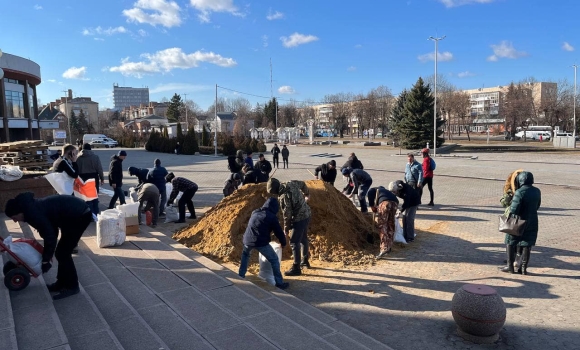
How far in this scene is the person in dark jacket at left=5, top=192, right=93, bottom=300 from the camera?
4402 millimetres

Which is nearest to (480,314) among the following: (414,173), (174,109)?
(414,173)

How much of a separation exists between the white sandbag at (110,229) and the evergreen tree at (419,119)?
37.7 meters

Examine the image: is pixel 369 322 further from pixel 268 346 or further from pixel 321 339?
pixel 268 346

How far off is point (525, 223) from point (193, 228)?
6.51 m

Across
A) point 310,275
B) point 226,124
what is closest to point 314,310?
point 310,275

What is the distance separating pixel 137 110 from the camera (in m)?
134

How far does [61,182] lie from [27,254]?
2903 mm

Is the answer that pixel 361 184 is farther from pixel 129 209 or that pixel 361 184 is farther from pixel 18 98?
pixel 18 98

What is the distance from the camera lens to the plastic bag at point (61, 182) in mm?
7535

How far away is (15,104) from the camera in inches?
1559

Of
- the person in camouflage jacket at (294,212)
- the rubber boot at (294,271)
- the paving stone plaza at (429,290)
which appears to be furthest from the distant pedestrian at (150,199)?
the rubber boot at (294,271)

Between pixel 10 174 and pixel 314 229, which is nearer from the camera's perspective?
pixel 314 229

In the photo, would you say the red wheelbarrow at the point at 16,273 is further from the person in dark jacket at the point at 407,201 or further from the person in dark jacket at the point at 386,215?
the person in dark jacket at the point at 407,201

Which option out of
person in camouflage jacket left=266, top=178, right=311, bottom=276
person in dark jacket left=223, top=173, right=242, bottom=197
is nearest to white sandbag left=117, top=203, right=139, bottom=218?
person in camouflage jacket left=266, top=178, right=311, bottom=276
